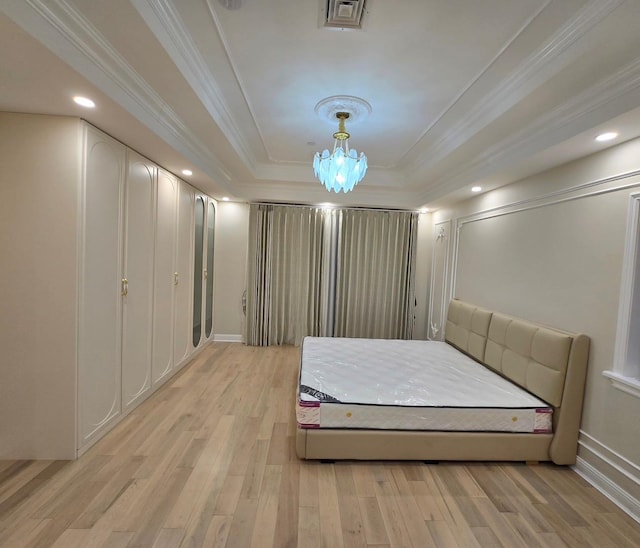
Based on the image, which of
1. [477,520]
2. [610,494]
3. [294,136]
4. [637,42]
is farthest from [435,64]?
[610,494]

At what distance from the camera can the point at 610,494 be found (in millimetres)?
1902

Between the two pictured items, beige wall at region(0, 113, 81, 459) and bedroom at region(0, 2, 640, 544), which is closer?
bedroom at region(0, 2, 640, 544)

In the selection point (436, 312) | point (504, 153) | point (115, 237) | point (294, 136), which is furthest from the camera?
point (436, 312)

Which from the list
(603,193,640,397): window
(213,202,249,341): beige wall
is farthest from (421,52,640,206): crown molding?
(213,202,249,341): beige wall

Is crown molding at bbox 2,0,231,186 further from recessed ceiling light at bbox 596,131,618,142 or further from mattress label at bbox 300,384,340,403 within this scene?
recessed ceiling light at bbox 596,131,618,142

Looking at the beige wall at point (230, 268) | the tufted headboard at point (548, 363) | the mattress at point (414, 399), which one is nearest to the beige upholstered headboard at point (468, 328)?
the tufted headboard at point (548, 363)

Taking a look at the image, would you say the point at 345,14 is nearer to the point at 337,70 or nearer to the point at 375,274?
the point at 337,70

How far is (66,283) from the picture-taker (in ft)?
6.47

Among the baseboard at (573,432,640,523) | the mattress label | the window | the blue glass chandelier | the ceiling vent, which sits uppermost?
the ceiling vent

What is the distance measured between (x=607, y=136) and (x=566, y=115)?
26 centimetres

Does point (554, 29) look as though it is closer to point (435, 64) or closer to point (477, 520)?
point (435, 64)

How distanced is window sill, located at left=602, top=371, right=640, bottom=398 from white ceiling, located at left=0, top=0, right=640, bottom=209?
56.6 inches

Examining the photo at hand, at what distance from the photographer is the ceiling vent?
1.47 m

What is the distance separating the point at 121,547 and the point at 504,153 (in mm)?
3506
